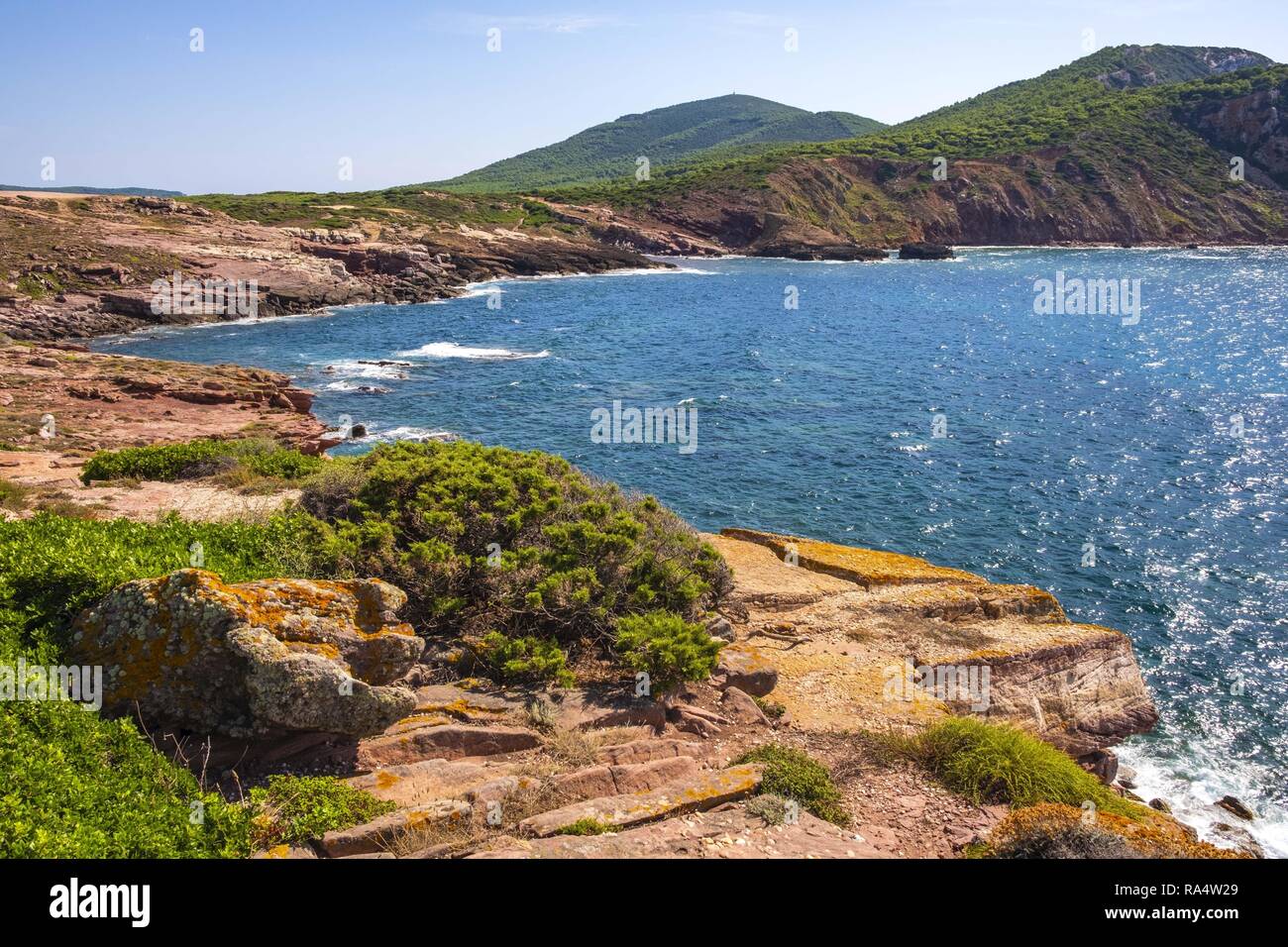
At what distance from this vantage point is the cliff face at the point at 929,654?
12828 millimetres

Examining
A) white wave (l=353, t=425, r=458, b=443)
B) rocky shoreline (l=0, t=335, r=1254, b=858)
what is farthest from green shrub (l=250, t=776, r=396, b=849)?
white wave (l=353, t=425, r=458, b=443)

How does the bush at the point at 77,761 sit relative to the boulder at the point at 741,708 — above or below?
above

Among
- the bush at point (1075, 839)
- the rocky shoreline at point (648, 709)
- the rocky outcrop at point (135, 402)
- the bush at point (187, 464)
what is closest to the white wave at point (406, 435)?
the rocky outcrop at point (135, 402)

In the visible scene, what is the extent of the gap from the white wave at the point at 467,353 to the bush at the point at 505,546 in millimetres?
36373

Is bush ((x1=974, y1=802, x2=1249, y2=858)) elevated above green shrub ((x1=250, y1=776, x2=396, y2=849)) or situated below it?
below

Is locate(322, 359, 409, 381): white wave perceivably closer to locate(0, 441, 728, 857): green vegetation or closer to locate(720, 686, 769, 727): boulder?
locate(0, 441, 728, 857): green vegetation

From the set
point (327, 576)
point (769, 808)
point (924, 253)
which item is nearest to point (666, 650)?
point (769, 808)

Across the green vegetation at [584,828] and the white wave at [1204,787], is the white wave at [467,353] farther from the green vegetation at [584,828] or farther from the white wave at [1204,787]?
the green vegetation at [584,828]

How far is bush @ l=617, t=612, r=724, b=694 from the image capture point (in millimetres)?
11062

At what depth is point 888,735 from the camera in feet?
35.7

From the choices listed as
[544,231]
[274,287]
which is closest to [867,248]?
[544,231]

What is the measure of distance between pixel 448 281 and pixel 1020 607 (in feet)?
249

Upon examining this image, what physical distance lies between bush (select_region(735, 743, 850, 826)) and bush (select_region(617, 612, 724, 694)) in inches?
76.4

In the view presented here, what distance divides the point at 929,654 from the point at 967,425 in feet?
81.9
